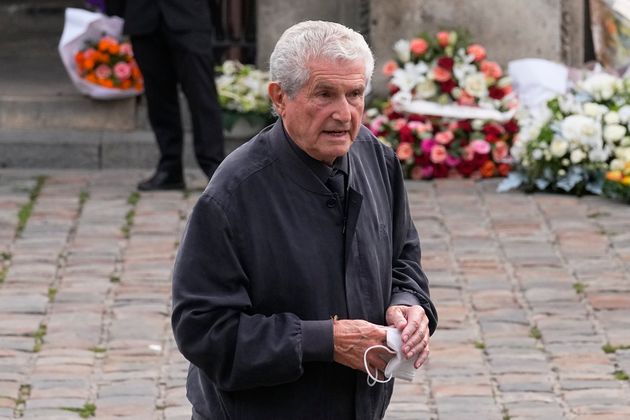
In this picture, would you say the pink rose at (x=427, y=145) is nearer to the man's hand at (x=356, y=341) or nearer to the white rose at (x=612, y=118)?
the white rose at (x=612, y=118)

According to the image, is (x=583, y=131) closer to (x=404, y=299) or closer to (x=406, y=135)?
(x=406, y=135)

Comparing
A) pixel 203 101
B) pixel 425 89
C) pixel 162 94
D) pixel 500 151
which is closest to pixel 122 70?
pixel 162 94

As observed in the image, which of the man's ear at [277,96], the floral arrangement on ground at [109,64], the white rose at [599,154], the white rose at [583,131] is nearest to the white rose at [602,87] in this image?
the white rose at [583,131]

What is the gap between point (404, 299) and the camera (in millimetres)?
3717

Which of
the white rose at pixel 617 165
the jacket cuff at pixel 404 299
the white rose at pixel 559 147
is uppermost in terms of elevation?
the jacket cuff at pixel 404 299

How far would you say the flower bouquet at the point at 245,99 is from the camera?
9.89 m

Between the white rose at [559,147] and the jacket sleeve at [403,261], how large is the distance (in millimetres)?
5172

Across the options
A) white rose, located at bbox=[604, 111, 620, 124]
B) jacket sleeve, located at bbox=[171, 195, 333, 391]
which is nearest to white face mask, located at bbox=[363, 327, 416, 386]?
jacket sleeve, located at bbox=[171, 195, 333, 391]

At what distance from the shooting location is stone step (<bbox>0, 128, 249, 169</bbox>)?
32.3ft

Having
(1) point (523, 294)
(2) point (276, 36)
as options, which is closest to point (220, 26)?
(2) point (276, 36)

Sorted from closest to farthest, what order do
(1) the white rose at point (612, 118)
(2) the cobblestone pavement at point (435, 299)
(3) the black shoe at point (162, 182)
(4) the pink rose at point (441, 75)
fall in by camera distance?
(2) the cobblestone pavement at point (435, 299) < (1) the white rose at point (612, 118) < (3) the black shoe at point (162, 182) < (4) the pink rose at point (441, 75)

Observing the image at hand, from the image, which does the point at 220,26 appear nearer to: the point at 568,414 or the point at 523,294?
the point at 523,294

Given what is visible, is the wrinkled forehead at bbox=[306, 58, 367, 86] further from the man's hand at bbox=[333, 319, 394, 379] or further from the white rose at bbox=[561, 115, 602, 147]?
the white rose at bbox=[561, 115, 602, 147]

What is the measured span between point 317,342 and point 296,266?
177mm
